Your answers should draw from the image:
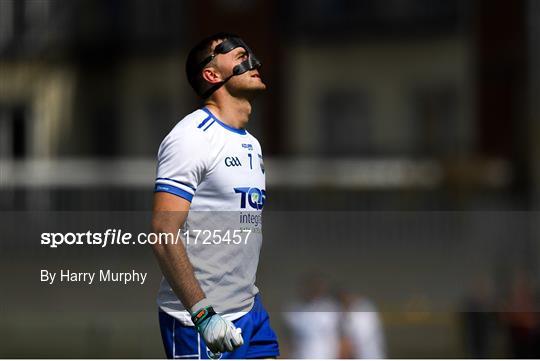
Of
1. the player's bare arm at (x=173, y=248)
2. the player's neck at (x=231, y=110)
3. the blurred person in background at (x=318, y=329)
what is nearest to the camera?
the player's bare arm at (x=173, y=248)

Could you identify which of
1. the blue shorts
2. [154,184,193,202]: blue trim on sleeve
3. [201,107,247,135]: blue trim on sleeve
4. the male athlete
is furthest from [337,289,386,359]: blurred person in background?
[154,184,193,202]: blue trim on sleeve

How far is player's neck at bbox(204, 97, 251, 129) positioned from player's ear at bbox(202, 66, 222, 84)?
3.8 inches

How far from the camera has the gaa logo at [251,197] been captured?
524cm

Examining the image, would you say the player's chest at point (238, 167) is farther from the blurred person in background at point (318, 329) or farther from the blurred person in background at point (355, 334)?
the blurred person in background at point (355, 334)

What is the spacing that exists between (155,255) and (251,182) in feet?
1.80

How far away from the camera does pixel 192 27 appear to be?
110ft

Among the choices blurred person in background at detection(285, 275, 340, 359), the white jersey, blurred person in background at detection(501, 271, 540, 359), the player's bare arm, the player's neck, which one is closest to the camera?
the player's bare arm

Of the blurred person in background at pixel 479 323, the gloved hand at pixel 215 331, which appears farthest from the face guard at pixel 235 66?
the blurred person in background at pixel 479 323

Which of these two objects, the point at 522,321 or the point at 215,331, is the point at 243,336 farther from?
the point at 522,321

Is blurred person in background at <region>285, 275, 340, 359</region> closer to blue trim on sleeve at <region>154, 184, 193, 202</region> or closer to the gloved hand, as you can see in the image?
the gloved hand

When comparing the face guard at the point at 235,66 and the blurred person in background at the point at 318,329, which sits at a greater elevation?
the face guard at the point at 235,66

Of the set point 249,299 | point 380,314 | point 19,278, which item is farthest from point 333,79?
point 249,299

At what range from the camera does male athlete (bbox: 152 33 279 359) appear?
507 cm

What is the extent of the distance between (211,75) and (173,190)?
1.76 feet
